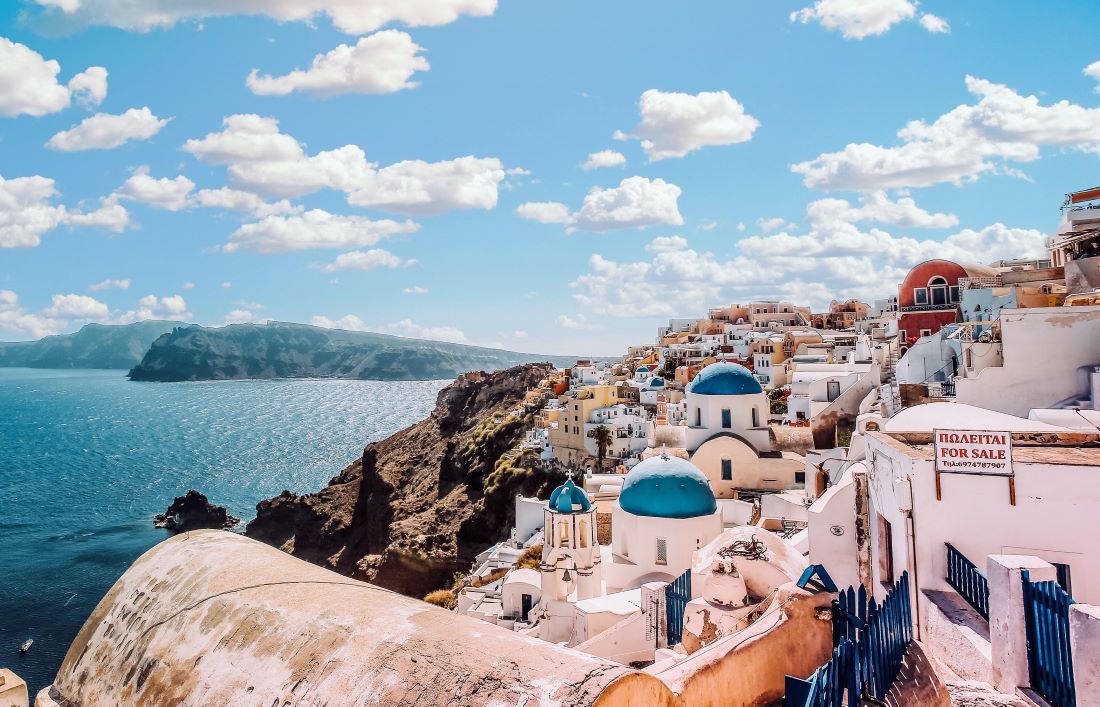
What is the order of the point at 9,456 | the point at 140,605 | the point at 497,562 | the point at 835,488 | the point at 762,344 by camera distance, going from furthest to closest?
the point at 9,456 → the point at 762,344 → the point at 497,562 → the point at 835,488 → the point at 140,605

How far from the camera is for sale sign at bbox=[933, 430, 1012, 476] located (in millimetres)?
6594

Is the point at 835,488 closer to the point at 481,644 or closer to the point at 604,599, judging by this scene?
the point at 604,599

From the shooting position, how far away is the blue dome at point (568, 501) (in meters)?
18.6

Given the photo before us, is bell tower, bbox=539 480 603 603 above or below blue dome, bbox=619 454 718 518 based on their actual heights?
below

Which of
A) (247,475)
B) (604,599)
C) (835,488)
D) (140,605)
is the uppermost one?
(140,605)

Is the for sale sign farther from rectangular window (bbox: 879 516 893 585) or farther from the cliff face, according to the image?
the cliff face

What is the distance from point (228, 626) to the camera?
119 inches

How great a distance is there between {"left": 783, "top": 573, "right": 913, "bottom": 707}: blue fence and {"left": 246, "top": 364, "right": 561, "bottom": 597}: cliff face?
38.4m

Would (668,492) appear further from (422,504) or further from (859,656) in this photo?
(422,504)

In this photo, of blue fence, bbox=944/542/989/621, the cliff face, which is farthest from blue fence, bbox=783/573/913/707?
the cliff face

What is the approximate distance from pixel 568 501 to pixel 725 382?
10.6m

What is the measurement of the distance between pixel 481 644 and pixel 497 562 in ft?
90.9

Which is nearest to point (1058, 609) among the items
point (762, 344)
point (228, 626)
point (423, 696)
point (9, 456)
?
point (423, 696)

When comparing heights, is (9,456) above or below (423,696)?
below
